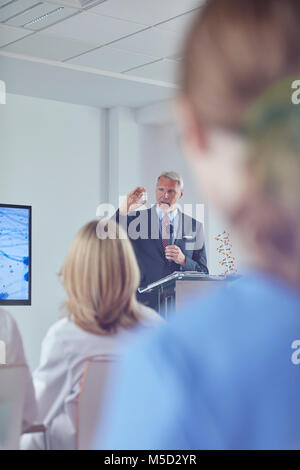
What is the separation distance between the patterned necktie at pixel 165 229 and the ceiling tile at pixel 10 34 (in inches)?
32.9

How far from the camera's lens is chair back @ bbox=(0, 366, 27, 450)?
222 centimetres

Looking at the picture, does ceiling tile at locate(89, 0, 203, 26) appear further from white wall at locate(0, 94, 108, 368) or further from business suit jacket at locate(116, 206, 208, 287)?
business suit jacket at locate(116, 206, 208, 287)

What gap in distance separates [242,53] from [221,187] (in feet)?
0.63

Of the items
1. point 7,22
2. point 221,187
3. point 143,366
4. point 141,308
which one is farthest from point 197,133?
point 7,22

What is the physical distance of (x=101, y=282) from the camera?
2.17 meters

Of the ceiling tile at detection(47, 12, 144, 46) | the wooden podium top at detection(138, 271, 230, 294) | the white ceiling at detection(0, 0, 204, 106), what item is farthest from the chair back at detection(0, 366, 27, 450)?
the ceiling tile at detection(47, 12, 144, 46)

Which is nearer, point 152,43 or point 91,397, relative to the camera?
point 91,397

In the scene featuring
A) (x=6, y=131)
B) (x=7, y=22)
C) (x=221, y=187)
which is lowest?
(x=221, y=187)

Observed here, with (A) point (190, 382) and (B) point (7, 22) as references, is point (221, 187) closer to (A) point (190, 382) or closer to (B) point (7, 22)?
(A) point (190, 382)

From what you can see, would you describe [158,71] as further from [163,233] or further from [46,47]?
[163,233]

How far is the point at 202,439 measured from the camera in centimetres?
84

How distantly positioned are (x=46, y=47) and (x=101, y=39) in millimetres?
270

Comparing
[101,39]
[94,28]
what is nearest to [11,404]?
[101,39]

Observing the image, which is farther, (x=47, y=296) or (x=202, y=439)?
(x=47, y=296)
